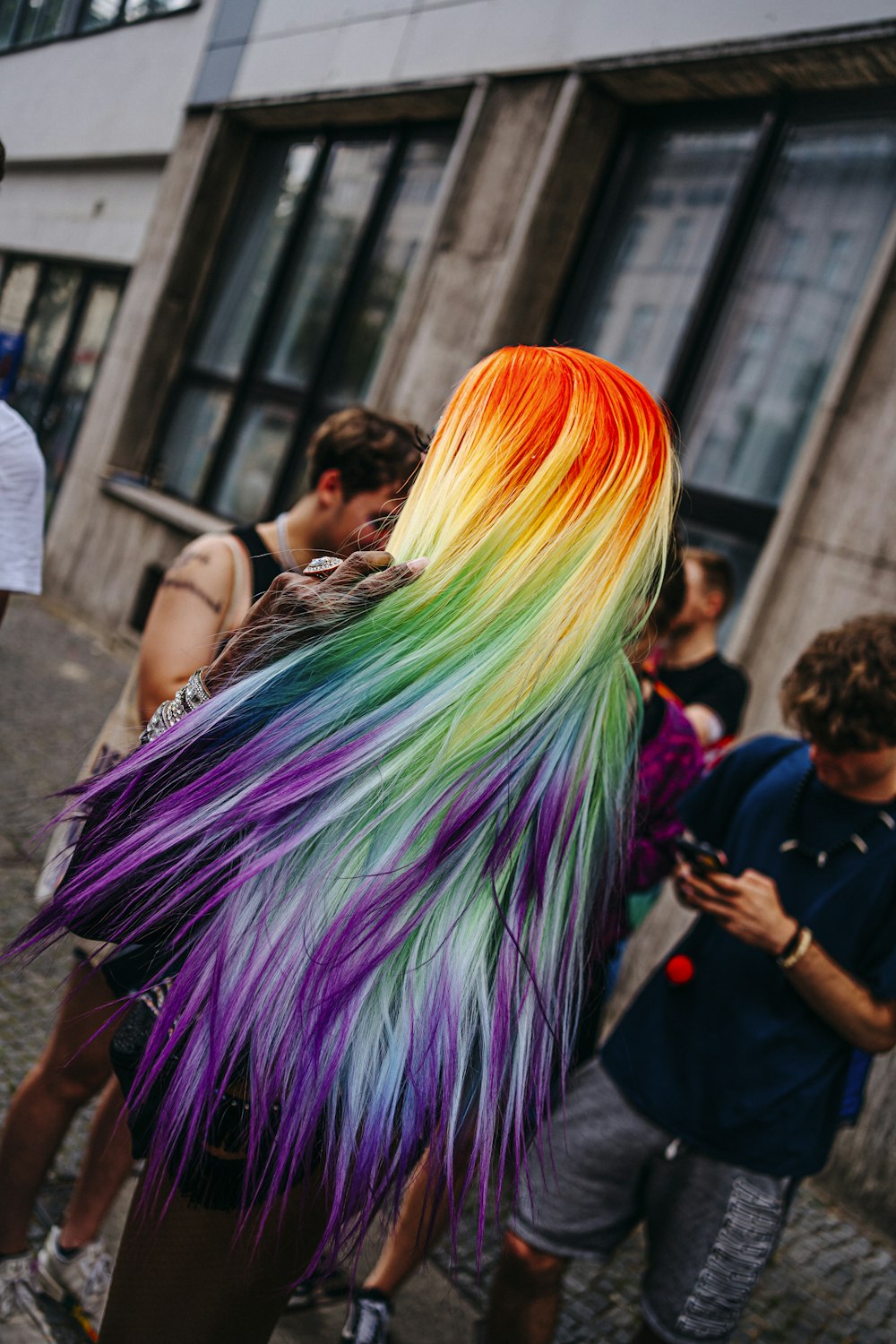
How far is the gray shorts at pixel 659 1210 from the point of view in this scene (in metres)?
2.04

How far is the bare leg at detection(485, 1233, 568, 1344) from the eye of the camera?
7.21ft

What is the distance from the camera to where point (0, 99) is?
1384 cm

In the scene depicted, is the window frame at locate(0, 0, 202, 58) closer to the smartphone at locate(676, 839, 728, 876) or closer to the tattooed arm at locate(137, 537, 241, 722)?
the tattooed arm at locate(137, 537, 241, 722)

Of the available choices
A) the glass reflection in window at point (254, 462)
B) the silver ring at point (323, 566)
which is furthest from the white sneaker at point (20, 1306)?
the glass reflection in window at point (254, 462)

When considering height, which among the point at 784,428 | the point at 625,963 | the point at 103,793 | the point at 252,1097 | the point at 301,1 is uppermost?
the point at 301,1

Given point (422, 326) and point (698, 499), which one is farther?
point (422, 326)

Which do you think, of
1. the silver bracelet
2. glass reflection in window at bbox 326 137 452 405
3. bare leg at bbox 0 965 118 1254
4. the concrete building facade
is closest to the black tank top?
bare leg at bbox 0 965 118 1254

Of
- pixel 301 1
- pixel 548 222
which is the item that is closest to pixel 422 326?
pixel 548 222

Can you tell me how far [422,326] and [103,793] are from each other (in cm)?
590

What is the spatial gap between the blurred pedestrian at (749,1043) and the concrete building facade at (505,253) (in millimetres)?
1794

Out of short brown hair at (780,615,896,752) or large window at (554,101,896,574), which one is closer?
short brown hair at (780,615,896,752)

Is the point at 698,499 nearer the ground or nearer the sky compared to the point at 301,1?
nearer the ground

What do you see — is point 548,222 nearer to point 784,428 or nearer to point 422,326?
point 422,326

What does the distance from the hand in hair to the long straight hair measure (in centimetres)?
2
